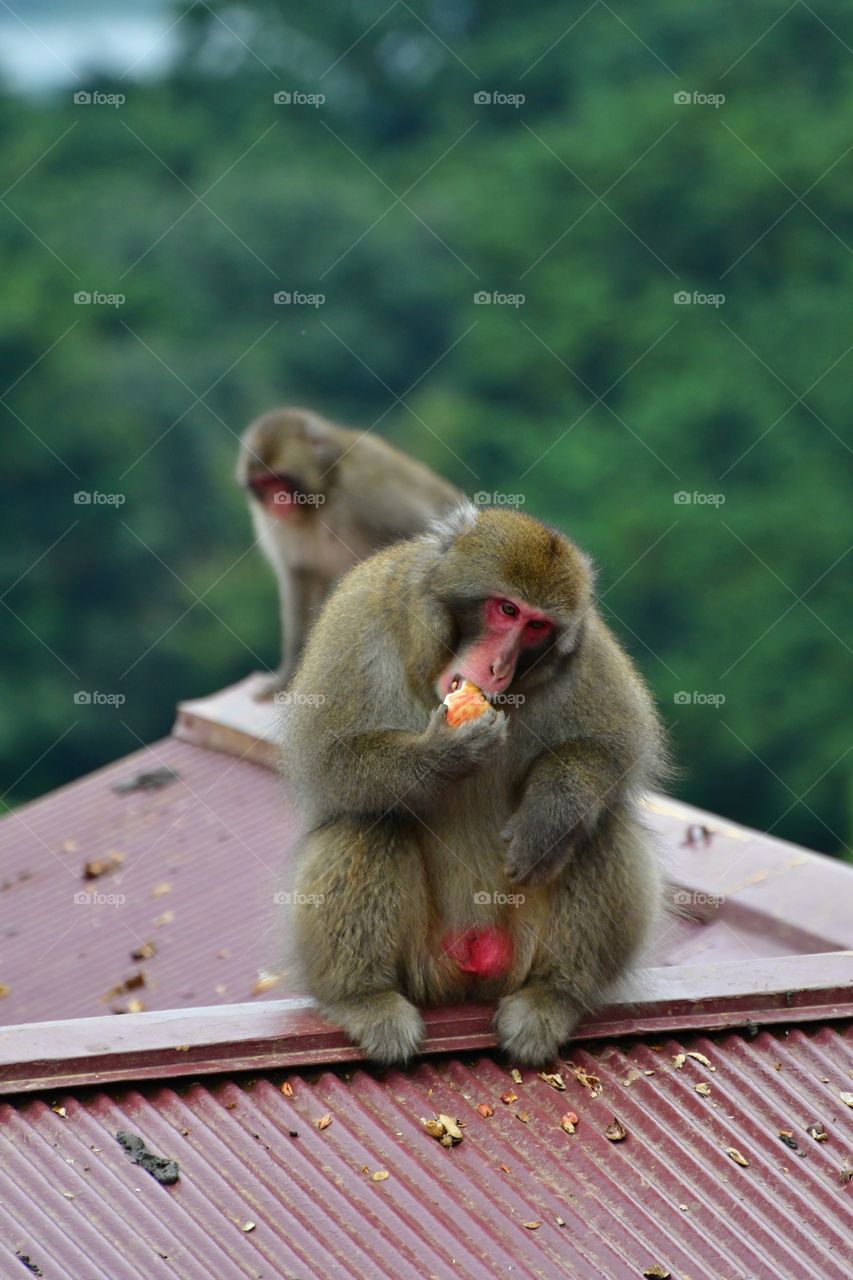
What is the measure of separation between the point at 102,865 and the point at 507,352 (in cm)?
3473

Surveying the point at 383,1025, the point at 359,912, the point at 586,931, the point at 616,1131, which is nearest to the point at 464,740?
the point at 359,912

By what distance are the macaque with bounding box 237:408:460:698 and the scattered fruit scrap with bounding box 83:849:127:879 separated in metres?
3.22

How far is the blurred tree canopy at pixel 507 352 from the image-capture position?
33.9 m

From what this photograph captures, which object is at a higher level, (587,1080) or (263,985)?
(587,1080)

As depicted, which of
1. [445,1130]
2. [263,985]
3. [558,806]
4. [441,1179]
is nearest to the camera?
[441,1179]

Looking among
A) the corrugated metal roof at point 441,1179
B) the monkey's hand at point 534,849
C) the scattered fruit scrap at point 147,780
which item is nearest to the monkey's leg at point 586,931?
the monkey's hand at point 534,849

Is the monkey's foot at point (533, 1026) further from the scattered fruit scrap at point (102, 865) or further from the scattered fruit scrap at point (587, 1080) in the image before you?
the scattered fruit scrap at point (102, 865)

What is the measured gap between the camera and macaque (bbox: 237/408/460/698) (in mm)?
11406

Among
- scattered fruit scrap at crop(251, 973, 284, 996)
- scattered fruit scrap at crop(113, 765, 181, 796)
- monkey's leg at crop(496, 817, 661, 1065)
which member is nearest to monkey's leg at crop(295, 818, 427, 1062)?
monkey's leg at crop(496, 817, 661, 1065)

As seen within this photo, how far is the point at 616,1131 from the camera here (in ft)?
16.7

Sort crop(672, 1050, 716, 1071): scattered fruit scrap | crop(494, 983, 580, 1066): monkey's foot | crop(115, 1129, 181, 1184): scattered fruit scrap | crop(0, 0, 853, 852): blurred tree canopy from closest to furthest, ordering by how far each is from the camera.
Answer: crop(115, 1129, 181, 1184): scattered fruit scrap < crop(494, 983, 580, 1066): monkey's foot < crop(672, 1050, 716, 1071): scattered fruit scrap < crop(0, 0, 853, 852): blurred tree canopy

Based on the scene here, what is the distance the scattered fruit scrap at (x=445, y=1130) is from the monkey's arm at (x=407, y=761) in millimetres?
950

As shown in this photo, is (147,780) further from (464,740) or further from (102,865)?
(464,740)

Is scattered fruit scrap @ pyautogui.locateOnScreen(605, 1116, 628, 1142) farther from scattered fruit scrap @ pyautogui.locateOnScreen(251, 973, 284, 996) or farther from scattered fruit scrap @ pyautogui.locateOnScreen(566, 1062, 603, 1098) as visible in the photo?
scattered fruit scrap @ pyautogui.locateOnScreen(251, 973, 284, 996)
